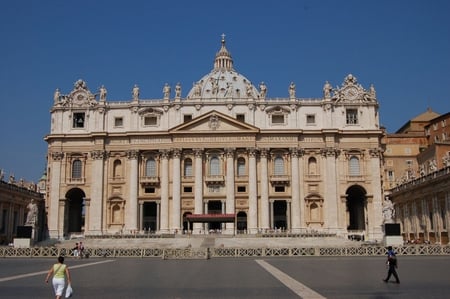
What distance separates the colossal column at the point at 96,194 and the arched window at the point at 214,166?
14.9m

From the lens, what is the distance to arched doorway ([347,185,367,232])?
77375mm

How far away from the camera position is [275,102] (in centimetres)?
7631

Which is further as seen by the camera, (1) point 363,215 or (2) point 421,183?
(1) point 363,215

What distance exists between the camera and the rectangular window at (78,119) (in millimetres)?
78562

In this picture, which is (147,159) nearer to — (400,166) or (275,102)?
(275,102)

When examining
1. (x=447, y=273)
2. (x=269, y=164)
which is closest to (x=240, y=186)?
(x=269, y=164)

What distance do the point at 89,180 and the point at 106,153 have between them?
14.7ft

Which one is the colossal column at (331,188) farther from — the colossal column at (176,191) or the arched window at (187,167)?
the colossal column at (176,191)

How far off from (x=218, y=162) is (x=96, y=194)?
1721 centimetres

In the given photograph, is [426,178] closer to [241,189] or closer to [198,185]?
[241,189]

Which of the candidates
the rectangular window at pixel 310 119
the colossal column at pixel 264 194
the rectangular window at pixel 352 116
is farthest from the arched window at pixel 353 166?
the colossal column at pixel 264 194

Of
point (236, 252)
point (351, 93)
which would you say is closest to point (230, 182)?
point (351, 93)

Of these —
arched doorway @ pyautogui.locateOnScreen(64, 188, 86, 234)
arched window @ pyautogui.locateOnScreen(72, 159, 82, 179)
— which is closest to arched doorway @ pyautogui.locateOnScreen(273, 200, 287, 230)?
arched doorway @ pyautogui.locateOnScreen(64, 188, 86, 234)

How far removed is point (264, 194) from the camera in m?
73.7
